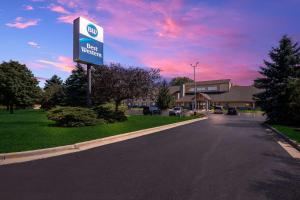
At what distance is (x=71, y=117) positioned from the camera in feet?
68.8

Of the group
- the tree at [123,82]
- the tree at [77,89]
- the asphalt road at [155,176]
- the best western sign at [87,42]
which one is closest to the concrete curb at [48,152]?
the asphalt road at [155,176]

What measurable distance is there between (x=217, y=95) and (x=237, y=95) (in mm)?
7009

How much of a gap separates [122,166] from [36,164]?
2.56 m

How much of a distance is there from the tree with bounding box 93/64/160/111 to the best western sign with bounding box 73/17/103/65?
2.77 meters

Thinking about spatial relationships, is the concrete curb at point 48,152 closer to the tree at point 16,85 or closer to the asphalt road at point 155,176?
the asphalt road at point 155,176

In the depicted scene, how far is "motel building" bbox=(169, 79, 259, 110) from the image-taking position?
91.1 m

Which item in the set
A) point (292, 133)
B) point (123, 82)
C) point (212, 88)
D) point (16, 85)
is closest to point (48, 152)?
point (292, 133)

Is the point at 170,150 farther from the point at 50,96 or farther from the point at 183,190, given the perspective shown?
the point at 50,96

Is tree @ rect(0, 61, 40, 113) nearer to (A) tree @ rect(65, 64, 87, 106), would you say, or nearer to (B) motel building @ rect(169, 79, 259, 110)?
(A) tree @ rect(65, 64, 87, 106)

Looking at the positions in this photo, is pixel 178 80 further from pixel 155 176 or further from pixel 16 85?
pixel 155 176

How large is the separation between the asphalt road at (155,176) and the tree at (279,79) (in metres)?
23.0

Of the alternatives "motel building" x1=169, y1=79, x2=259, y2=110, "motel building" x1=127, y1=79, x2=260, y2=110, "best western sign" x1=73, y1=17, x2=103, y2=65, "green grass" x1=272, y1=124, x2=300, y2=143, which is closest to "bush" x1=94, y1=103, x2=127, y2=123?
"best western sign" x1=73, y1=17, x2=103, y2=65

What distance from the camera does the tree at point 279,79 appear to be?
110 ft

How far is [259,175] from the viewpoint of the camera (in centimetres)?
830
